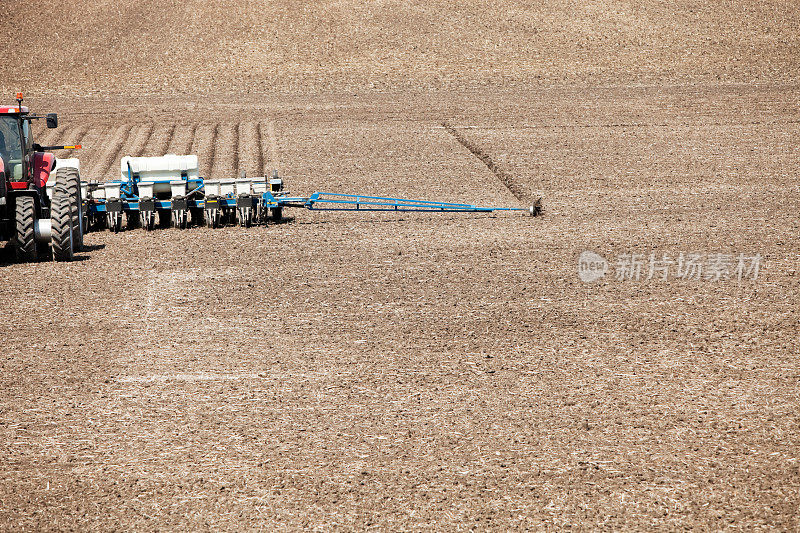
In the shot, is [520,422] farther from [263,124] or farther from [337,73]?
[337,73]

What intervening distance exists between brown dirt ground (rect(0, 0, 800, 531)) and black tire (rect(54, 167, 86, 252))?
1.04 ft

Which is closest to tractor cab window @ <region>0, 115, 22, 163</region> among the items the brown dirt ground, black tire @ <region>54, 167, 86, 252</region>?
black tire @ <region>54, 167, 86, 252</region>

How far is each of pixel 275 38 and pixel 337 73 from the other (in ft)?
16.8

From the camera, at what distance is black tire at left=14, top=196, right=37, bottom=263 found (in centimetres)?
1236

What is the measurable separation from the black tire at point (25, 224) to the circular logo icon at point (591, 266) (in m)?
8.11

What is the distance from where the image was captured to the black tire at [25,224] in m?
12.4

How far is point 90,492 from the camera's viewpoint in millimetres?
6992

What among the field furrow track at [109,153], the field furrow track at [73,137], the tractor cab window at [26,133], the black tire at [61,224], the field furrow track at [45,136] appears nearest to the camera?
the black tire at [61,224]

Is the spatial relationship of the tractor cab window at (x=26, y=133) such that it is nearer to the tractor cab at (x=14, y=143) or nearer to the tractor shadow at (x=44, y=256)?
the tractor cab at (x=14, y=143)

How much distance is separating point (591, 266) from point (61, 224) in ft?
26.2

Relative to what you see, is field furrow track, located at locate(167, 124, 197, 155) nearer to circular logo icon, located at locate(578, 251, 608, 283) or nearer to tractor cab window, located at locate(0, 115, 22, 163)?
tractor cab window, located at locate(0, 115, 22, 163)

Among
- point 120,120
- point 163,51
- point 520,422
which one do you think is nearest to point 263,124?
point 120,120

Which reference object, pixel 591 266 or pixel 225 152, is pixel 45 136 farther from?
pixel 591 266

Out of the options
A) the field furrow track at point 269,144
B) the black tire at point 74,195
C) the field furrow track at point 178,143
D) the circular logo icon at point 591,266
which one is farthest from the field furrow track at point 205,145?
the circular logo icon at point 591,266
